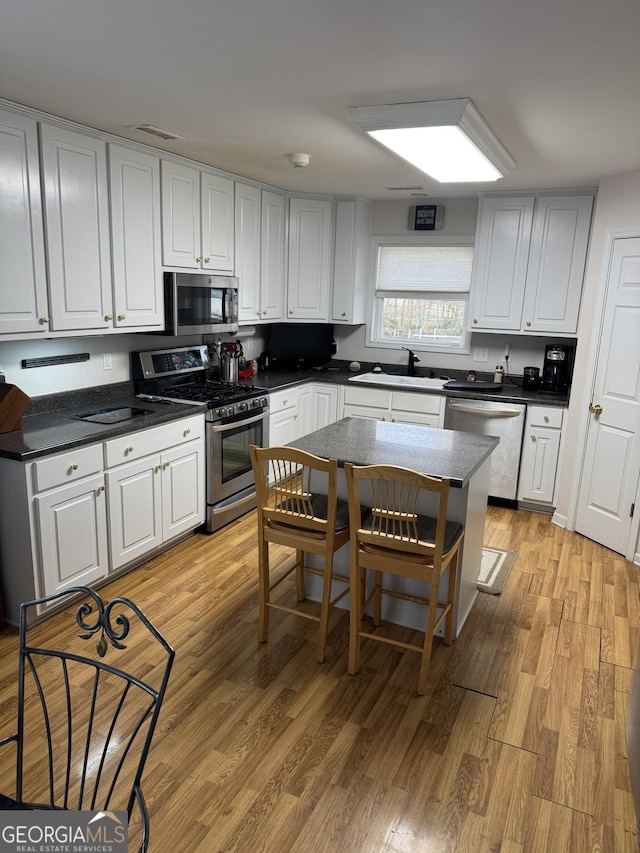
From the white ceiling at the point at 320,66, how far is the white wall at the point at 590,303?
482 mm

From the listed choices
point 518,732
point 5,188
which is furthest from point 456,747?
point 5,188

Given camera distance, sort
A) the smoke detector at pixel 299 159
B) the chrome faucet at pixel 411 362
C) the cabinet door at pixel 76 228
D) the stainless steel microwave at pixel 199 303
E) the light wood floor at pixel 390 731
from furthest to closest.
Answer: the chrome faucet at pixel 411 362 < the stainless steel microwave at pixel 199 303 < the smoke detector at pixel 299 159 < the cabinet door at pixel 76 228 < the light wood floor at pixel 390 731

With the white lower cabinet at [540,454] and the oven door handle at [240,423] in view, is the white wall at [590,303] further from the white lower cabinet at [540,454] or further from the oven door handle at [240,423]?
the oven door handle at [240,423]

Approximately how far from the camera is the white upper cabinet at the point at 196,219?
3.72 m

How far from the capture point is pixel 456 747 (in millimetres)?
2221

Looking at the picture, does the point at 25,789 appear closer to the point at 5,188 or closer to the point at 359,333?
the point at 5,188

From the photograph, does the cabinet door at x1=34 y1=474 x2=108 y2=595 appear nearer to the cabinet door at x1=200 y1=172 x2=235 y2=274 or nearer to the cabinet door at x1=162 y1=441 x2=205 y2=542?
the cabinet door at x1=162 y1=441 x2=205 y2=542

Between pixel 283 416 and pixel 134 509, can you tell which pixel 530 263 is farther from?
pixel 134 509

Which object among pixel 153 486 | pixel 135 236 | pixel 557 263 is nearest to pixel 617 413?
pixel 557 263

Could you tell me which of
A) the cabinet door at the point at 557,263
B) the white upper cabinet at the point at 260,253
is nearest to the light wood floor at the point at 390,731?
the cabinet door at the point at 557,263

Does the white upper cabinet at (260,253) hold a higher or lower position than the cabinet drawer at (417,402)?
higher

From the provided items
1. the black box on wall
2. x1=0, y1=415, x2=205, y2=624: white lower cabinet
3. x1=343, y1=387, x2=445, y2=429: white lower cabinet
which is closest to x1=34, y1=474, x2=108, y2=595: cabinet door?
x1=0, y1=415, x2=205, y2=624: white lower cabinet

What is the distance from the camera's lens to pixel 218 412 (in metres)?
3.92

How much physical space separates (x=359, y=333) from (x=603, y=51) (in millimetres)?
3863
